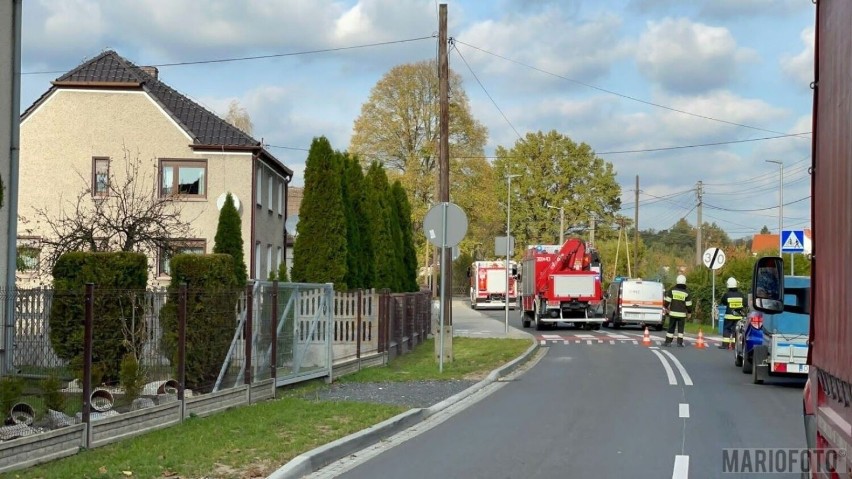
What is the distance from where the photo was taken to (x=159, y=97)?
119 feet

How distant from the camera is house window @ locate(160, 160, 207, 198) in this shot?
34.9m

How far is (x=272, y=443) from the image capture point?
32.7 ft

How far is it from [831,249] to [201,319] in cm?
893

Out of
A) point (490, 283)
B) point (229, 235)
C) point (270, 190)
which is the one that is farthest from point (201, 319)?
point (490, 283)

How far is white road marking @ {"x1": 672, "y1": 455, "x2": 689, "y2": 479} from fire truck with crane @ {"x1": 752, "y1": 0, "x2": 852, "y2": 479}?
3.00 meters

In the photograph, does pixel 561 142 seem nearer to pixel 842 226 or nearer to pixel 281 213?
pixel 281 213

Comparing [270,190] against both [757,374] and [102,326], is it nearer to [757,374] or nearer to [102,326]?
[757,374]

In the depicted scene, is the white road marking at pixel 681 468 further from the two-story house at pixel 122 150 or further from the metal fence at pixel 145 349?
the two-story house at pixel 122 150

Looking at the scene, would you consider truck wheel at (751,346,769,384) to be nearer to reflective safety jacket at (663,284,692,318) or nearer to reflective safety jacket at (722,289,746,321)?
reflective safety jacket at (722,289,746,321)

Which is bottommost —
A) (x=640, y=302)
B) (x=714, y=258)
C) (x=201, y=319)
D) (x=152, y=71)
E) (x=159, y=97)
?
(x=640, y=302)

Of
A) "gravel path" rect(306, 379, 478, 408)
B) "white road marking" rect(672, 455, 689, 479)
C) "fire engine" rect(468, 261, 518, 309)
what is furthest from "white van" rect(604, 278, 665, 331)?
"white road marking" rect(672, 455, 689, 479)

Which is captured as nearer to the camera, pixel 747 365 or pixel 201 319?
pixel 201 319

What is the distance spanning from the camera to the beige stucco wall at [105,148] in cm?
3459

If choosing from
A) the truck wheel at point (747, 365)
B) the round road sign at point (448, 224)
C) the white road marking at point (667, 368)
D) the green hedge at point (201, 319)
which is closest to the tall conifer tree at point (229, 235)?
the round road sign at point (448, 224)
